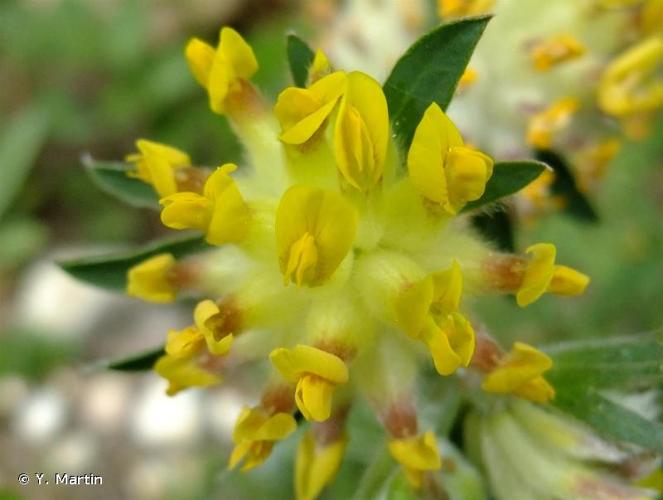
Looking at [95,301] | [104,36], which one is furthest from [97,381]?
[104,36]

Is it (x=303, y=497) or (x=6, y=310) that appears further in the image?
(x=6, y=310)

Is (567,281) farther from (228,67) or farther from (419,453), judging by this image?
(228,67)

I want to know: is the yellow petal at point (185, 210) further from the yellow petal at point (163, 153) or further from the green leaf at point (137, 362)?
the green leaf at point (137, 362)

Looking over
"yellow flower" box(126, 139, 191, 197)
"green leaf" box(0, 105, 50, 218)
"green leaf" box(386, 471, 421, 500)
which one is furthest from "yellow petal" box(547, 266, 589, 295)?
"green leaf" box(0, 105, 50, 218)

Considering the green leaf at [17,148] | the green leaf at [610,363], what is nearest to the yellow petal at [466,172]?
the green leaf at [610,363]

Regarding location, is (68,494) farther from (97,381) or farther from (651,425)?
(651,425)

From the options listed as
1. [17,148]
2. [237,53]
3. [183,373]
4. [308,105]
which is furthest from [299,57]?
[17,148]
